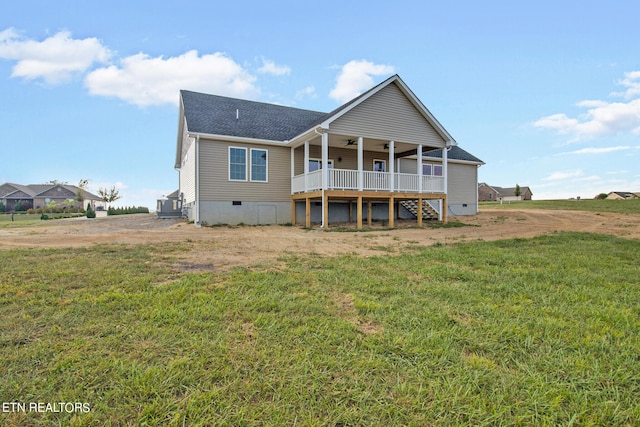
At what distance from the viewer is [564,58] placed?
12.3m

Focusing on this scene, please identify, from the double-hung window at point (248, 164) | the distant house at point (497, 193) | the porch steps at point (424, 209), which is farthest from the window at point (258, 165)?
the distant house at point (497, 193)

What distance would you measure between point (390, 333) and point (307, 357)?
79 cm

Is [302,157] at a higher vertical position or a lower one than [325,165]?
higher

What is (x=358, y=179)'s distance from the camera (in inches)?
507

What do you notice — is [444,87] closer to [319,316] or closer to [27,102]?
[319,316]

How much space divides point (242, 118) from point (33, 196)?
171ft

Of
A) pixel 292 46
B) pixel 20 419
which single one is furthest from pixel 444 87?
pixel 20 419

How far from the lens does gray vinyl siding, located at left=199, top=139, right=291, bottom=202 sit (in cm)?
1314

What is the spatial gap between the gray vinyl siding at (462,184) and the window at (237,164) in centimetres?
1325

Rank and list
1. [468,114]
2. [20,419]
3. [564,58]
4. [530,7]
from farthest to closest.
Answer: [468,114] → [564,58] → [530,7] → [20,419]

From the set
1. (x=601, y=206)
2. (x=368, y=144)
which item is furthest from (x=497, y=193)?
(x=368, y=144)

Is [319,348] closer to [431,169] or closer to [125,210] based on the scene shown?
[431,169]

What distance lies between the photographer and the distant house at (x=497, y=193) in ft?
224

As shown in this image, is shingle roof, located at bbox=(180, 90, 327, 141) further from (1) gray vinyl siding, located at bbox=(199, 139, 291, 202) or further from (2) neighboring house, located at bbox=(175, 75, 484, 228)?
(1) gray vinyl siding, located at bbox=(199, 139, 291, 202)
